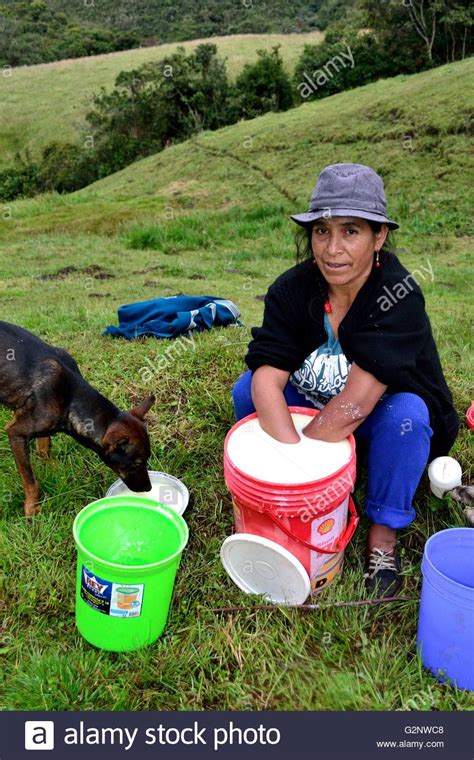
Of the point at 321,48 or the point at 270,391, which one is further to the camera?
the point at 321,48

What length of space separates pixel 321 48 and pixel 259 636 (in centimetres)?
3695

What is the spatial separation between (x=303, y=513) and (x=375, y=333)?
2.75 feet

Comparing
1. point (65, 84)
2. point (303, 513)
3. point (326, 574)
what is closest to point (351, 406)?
point (303, 513)

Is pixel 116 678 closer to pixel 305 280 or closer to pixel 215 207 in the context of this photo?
pixel 305 280

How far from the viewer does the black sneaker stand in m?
2.86

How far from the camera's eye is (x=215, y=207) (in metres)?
14.7

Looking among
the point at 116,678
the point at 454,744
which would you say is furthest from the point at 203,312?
the point at 454,744

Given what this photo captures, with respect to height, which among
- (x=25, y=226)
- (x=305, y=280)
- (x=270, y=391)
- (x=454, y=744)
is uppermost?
(x=305, y=280)

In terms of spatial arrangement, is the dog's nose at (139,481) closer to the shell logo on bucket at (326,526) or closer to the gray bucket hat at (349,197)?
the shell logo on bucket at (326,526)

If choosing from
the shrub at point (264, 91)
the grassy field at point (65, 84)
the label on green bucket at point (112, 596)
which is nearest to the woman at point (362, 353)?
the label on green bucket at point (112, 596)

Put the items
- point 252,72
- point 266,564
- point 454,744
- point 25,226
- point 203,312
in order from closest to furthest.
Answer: point 454,744 → point 266,564 → point 203,312 → point 25,226 → point 252,72

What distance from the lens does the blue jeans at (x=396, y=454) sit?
2689mm

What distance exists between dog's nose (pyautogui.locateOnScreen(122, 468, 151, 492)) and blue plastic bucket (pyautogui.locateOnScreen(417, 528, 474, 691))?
4.96 ft

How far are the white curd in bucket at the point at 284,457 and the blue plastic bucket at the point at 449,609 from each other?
51cm
